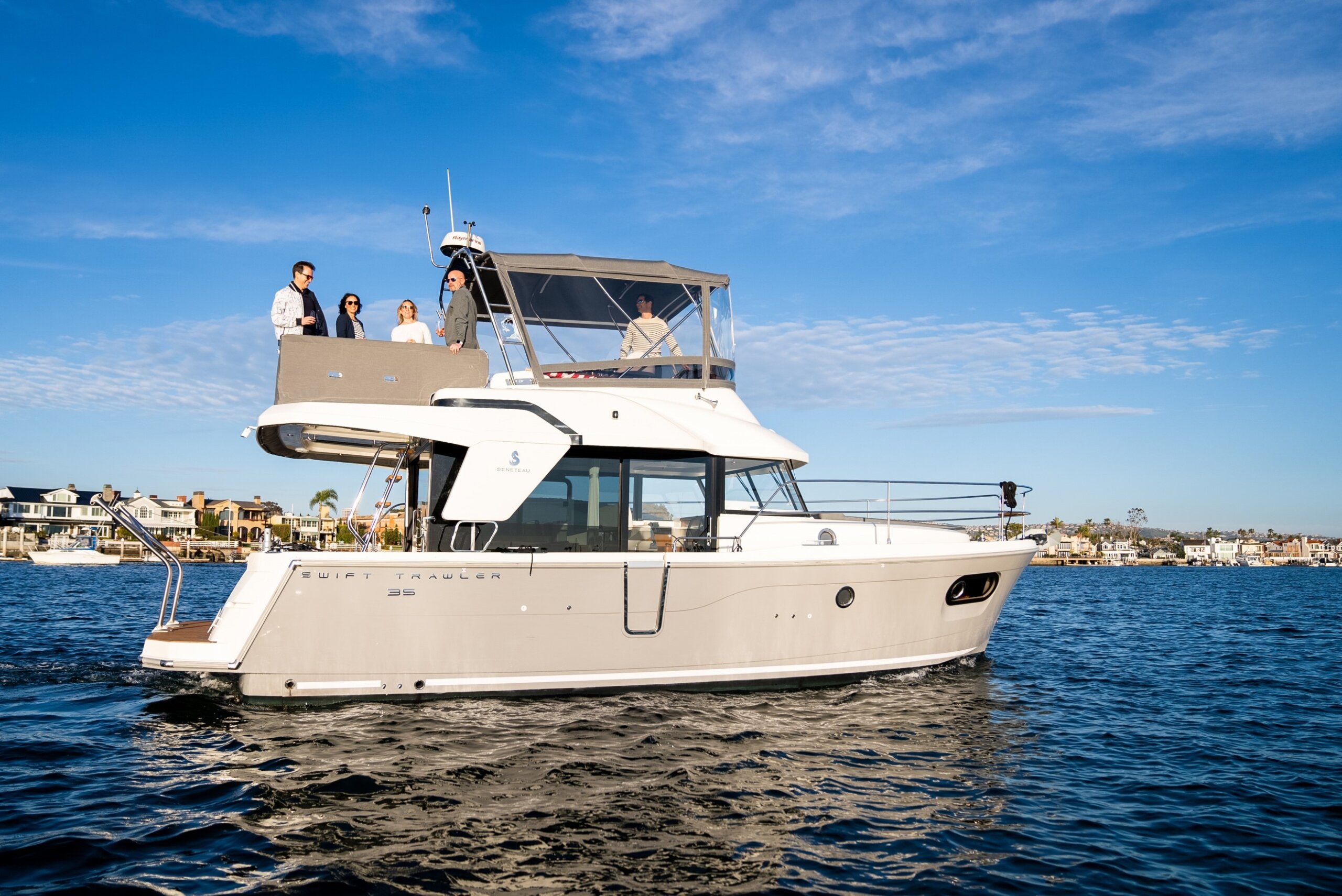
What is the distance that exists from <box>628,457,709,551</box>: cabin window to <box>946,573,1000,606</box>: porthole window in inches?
119

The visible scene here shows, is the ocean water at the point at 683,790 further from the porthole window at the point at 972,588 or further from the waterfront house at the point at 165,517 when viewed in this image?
the waterfront house at the point at 165,517

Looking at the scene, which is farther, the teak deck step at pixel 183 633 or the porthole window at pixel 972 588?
the porthole window at pixel 972 588

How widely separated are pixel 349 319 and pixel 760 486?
504 cm

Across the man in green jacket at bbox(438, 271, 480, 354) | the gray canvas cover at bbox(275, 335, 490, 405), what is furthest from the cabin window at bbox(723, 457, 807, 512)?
the man in green jacket at bbox(438, 271, 480, 354)

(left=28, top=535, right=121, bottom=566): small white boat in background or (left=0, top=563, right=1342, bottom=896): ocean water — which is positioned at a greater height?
(left=0, top=563, right=1342, bottom=896): ocean water

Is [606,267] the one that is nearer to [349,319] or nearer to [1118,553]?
[349,319]

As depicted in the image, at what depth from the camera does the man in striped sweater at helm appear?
1040 cm

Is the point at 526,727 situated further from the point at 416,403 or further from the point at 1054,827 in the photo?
the point at 1054,827

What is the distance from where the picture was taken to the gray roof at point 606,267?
10.0 m

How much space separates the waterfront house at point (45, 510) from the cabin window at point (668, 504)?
103 m

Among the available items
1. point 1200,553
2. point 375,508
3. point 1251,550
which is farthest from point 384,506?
point 1251,550

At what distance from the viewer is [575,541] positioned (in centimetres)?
924

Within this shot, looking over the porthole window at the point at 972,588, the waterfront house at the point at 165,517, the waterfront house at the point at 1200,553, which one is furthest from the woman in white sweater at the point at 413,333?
the waterfront house at the point at 1200,553

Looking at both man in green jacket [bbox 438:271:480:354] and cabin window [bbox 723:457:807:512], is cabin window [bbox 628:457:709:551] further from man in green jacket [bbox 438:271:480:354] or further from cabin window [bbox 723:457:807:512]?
man in green jacket [bbox 438:271:480:354]
